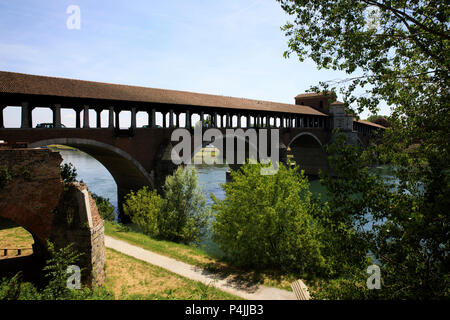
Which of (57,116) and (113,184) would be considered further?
(113,184)

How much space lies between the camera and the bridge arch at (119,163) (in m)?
19.4

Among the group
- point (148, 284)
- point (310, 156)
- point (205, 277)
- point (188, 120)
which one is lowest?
point (205, 277)

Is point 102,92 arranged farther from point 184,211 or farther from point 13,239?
point 13,239

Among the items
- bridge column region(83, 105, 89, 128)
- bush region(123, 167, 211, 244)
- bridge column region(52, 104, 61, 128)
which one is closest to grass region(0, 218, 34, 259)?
bush region(123, 167, 211, 244)

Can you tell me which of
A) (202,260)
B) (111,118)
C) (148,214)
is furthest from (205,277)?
(111,118)

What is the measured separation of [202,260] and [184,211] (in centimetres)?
491

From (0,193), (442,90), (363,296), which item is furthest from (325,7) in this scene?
(0,193)

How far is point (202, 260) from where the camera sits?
1495 centimetres

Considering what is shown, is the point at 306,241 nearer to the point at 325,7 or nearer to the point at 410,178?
the point at 410,178

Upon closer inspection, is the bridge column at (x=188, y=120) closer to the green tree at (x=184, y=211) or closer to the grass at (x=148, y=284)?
the green tree at (x=184, y=211)

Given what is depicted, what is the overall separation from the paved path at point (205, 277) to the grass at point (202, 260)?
0.44 metres

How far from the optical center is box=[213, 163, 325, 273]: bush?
13773 millimetres

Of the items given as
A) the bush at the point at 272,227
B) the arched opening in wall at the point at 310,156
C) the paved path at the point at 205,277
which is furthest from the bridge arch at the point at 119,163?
the arched opening in wall at the point at 310,156

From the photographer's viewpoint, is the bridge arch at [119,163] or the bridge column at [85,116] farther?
the bridge column at [85,116]
